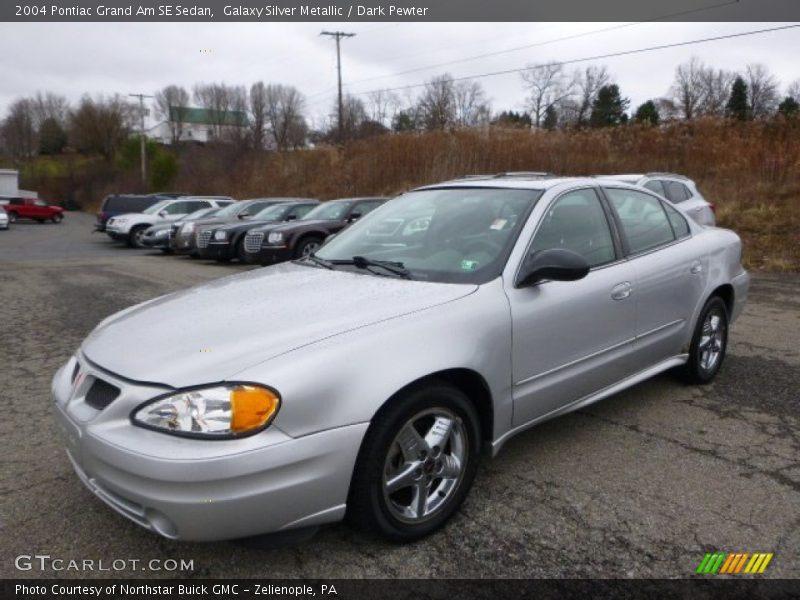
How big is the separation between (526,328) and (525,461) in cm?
86

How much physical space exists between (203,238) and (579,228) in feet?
40.9

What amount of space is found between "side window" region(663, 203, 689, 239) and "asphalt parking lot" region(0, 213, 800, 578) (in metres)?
1.15

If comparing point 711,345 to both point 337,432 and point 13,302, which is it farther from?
point 13,302

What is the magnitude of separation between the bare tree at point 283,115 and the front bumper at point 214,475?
5925 cm

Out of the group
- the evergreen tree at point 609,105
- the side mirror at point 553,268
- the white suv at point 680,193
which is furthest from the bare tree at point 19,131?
the side mirror at point 553,268

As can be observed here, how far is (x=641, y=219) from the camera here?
412 cm

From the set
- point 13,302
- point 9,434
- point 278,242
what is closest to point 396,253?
point 9,434

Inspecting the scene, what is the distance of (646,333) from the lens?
12.5 feet

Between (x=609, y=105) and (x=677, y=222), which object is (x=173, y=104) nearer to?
(x=609, y=105)

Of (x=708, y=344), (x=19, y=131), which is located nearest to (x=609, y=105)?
(x=708, y=344)

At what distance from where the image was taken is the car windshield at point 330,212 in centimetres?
1312

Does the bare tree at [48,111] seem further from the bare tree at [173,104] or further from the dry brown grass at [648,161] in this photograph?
the dry brown grass at [648,161]

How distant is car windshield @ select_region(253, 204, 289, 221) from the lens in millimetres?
15369

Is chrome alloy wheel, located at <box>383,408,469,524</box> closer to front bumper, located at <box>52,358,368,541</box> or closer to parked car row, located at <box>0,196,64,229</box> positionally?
front bumper, located at <box>52,358,368,541</box>
